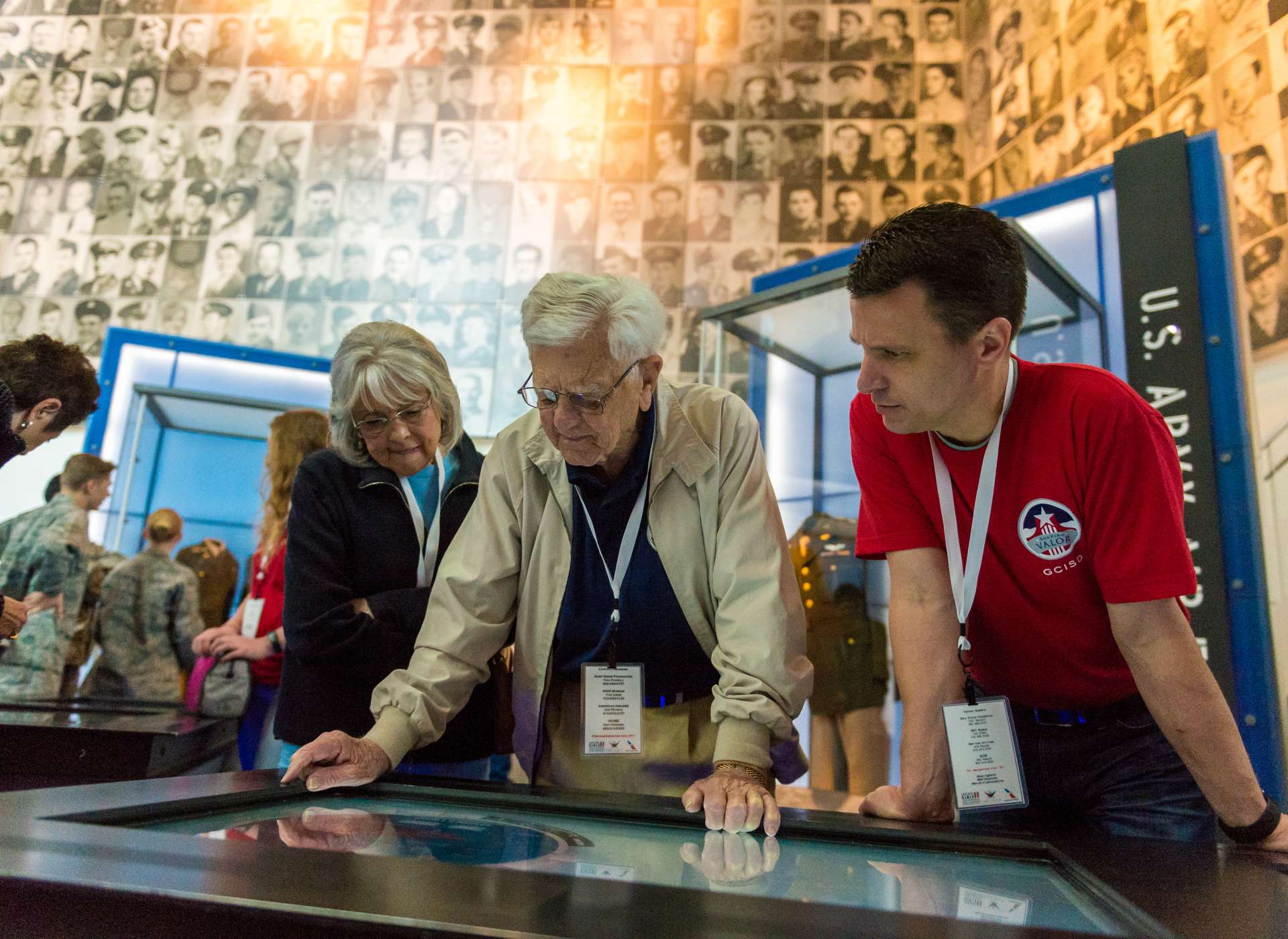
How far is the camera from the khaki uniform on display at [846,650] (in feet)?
11.5

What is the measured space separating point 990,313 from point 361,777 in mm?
1210

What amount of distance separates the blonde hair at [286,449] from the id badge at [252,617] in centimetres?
20

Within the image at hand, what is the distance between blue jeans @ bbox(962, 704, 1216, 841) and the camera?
144 cm

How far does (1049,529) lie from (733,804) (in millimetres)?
703

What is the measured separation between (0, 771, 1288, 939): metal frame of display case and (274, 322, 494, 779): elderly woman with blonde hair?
3.40 ft

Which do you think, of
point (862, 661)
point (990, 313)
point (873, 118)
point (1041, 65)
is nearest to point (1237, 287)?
point (990, 313)

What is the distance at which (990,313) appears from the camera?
4.75 ft

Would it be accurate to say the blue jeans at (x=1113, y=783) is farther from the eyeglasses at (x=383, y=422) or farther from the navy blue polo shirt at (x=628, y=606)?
the eyeglasses at (x=383, y=422)

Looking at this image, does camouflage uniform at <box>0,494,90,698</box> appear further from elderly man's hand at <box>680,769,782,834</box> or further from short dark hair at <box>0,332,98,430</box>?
elderly man's hand at <box>680,769,782,834</box>

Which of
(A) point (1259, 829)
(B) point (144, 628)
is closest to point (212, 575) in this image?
(B) point (144, 628)

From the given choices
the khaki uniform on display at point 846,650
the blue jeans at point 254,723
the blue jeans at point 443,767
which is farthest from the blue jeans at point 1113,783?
the blue jeans at point 254,723

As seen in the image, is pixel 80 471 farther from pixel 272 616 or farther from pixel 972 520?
pixel 972 520

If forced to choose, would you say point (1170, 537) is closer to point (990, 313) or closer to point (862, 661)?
point (990, 313)

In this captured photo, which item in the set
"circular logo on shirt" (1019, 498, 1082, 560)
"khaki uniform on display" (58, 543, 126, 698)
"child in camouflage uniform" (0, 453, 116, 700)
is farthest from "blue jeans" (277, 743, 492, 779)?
"khaki uniform on display" (58, 543, 126, 698)
